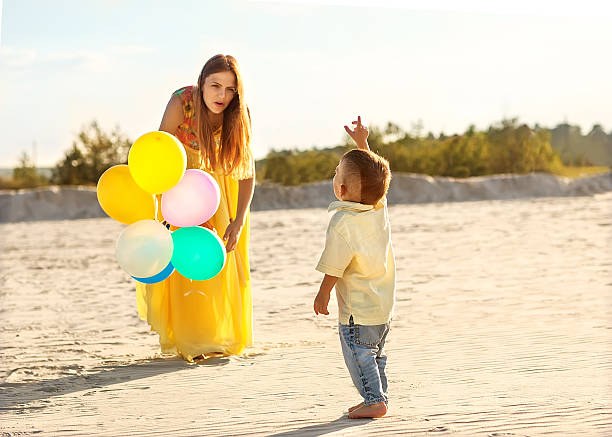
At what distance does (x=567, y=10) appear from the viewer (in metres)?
5.66

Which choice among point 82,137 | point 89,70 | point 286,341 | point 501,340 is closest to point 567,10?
point 501,340

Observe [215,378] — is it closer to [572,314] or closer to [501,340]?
[501,340]

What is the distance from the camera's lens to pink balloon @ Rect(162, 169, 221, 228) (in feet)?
13.7

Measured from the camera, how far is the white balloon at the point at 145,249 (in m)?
3.99

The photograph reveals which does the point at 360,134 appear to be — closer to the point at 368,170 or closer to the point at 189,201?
the point at 368,170

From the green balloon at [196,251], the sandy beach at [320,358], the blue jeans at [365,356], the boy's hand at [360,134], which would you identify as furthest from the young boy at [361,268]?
the green balloon at [196,251]

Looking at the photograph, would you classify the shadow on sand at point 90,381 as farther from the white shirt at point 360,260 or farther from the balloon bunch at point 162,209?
the white shirt at point 360,260

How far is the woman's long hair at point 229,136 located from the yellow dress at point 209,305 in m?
0.13

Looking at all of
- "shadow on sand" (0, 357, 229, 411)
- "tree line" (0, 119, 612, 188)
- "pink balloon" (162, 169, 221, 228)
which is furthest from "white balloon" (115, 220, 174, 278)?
"tree line" (0, 119, 612, 188)

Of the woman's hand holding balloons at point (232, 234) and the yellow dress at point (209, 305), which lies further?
the yellow dress at point (209, 305)

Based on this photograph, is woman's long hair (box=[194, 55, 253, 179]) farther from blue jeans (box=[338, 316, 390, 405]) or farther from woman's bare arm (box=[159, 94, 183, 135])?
blue jeans (box=[338, 316, 390, 405])

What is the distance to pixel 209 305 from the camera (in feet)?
16.8

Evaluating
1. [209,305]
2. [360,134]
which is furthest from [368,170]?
[209,305]

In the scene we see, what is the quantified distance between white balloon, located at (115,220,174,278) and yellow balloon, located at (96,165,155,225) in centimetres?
23
